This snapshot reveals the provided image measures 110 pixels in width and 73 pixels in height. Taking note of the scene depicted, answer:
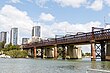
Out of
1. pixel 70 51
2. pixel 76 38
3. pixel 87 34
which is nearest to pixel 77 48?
pixel 70 51

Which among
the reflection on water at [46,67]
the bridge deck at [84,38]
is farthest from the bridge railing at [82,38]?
the reflection on water at [46,67]

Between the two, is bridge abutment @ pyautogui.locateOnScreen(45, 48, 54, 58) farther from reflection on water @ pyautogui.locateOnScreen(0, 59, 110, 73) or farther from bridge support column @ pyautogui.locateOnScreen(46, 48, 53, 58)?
reflection on water @ pyautogui.locateOnScreen(0, 59, 110, 73)

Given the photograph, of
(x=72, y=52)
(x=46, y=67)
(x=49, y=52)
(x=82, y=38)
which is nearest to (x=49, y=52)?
(x=49, y=52)

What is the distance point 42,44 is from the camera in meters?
177

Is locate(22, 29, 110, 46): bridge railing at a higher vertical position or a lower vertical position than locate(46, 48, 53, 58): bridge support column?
higher

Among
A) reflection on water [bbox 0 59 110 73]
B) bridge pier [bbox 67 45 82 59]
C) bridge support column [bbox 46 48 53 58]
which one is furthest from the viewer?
bridge support column [bbox 46 48 53 58]

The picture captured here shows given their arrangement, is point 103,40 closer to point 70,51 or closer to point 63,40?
point 63,40

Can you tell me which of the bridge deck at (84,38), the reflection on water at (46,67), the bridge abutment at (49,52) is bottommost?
the reflection on water at (46,67)

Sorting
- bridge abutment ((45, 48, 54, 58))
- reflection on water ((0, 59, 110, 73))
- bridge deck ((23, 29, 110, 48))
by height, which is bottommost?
reflection on water ((0, 59, 110, 73))

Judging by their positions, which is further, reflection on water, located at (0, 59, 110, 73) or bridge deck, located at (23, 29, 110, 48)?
bridge deck, located at (23, 29, 110, 48)

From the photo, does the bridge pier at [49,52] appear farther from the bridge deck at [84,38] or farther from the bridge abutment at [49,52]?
the bridge deck at [84,38]

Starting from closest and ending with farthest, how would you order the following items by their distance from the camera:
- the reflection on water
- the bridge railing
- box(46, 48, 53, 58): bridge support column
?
the reflection on water → the bridge railing → box(46, 48, 53, 58): bridge support column

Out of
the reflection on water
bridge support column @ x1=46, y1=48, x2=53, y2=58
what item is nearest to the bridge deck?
bridge support column @ x1=46, y1=48, x2=53, y2=58

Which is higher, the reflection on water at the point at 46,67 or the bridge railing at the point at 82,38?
the bridge railing at the point at 82,38
